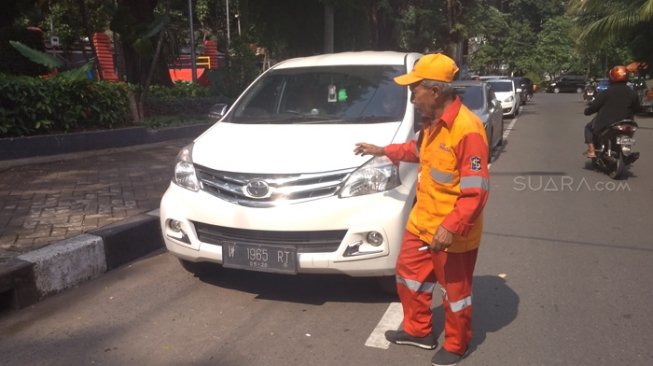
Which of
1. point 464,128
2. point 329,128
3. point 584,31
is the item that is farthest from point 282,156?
point 584,31

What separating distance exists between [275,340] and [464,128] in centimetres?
173

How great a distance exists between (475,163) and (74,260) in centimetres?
331

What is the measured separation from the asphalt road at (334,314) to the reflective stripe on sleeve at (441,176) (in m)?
1.07

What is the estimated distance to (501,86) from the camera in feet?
69.8

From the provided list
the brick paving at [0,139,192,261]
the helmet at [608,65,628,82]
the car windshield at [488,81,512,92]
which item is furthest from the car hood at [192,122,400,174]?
the car windshield at [488,81,512,92]

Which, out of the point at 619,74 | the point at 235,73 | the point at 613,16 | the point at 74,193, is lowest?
the point at 74,193

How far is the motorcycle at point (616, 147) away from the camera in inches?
347

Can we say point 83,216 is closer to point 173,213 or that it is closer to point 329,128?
point 173,213

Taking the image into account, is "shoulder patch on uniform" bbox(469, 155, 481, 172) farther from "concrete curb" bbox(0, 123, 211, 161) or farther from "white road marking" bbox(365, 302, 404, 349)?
"concrete curb" bbox(0, 123, 211, 161)

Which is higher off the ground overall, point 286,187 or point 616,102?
point 616,102

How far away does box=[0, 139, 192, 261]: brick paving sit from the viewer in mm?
5418

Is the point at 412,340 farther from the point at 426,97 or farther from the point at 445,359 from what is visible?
the point at 426,97

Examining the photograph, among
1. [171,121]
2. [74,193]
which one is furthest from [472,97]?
[74,193]

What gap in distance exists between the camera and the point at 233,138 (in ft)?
15.3
